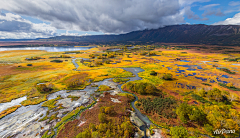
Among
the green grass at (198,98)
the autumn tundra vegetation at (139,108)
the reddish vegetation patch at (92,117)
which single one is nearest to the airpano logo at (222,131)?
the autumn tundra vegetation at (139,108)

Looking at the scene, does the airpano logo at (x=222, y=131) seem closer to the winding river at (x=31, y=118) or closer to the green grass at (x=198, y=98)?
the green grass at (x=198, y=98)

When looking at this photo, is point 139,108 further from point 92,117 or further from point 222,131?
point 222,131

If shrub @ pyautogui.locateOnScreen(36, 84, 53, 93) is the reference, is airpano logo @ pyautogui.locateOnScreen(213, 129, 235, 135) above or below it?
below

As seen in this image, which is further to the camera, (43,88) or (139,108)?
(43,88)

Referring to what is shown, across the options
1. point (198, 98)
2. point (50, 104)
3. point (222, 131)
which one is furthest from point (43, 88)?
point (198, 98)

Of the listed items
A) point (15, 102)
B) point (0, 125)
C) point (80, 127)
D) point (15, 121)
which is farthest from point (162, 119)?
point (15, 102)

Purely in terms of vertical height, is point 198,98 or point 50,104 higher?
point 50,104

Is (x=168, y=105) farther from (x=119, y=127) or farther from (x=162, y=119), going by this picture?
(x=119, y=127)

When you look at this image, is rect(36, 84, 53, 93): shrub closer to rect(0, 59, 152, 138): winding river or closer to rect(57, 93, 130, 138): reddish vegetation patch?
rect(0, 59, 152, 138): winding river

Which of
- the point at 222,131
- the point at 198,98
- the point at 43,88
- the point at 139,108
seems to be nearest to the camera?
the point at 222,131

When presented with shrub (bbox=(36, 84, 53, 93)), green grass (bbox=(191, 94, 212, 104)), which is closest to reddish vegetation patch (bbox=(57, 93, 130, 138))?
shrub (bbox=(36, 84, 53, 93))

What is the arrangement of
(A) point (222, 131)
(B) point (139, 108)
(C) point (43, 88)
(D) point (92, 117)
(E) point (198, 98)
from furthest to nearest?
(C) point (43, 88) < (E) point (198, 98) < (B) point (139, 108) < (D) point (92, 117) < (A) point (222, 131)
